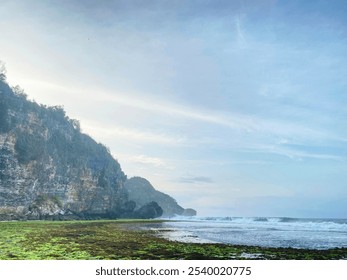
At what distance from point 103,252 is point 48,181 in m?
64.6

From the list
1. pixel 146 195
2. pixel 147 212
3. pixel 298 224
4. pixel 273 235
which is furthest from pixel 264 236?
pixel 146 195

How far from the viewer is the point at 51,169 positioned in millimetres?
78562

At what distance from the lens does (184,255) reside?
16.4 m

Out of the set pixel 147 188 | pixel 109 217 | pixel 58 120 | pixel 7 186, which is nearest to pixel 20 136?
pixel 7 186

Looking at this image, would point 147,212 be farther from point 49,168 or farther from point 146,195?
point 146,195

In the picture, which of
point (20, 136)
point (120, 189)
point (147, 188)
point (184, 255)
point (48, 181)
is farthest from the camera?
point (147, 188)

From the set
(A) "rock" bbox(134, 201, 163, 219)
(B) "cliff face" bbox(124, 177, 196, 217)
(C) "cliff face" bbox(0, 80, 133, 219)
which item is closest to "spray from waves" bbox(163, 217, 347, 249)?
(C) "cliff face" bbox(0, 80, 133, 219)

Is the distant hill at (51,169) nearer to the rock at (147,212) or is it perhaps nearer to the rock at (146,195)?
the rock at (147,212)

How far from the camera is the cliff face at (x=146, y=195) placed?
156375 mm

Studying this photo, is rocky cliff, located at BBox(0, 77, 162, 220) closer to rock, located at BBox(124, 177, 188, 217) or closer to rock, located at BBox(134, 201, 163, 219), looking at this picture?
rock, located at BBox(134, 201, 163, 219)

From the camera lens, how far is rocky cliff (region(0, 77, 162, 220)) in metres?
65.1

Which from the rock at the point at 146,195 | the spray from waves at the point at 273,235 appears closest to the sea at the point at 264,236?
the spray from waves at the point at 273,235

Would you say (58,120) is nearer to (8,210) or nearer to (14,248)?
(8,210)

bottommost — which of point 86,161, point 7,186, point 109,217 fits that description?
point 109,217
